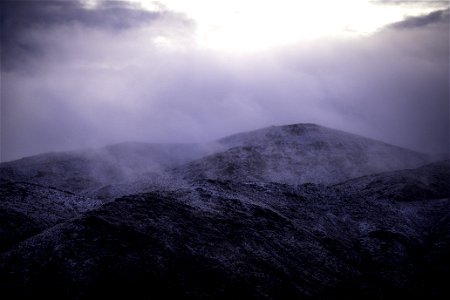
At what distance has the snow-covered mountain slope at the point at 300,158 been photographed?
58.2 metres

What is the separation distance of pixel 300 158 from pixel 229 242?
44001mm

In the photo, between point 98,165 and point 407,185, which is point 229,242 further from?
point 98,165

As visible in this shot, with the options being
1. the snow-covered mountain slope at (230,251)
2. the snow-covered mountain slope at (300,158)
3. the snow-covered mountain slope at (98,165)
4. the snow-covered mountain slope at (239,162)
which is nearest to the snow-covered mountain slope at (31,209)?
the snow-covered mountain slope at (230,251)

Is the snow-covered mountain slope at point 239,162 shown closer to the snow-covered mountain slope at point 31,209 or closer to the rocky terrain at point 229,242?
the snow-covered mountain slope at point 31,209

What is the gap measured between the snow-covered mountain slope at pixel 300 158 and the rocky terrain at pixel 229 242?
19.5 m

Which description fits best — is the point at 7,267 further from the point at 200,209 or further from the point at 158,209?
the point at 200,209

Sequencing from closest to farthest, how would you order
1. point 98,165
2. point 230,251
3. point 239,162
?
1. point 230,251
2. point 239,162
3. point 98,165

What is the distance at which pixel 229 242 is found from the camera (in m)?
22.5

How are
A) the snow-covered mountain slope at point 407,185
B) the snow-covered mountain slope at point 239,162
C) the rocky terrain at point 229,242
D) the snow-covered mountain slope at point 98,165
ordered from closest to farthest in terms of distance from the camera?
the rocky terrain at point 229,242
the snow-covered mountain slope at point 407,185
the snow-covered mountain slope at point 239,162
the snow-covered mountain slope at point 98,165

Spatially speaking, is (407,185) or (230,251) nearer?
(230,251)

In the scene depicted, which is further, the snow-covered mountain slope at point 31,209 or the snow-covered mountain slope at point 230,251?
the snow-covered mountain slope at point 31,209

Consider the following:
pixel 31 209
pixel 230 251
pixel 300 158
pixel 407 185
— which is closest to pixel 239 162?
pixel 300 158

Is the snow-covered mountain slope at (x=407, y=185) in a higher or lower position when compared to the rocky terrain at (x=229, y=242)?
lower

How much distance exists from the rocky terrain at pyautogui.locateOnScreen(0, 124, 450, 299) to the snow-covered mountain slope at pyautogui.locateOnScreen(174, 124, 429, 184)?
1950cm
